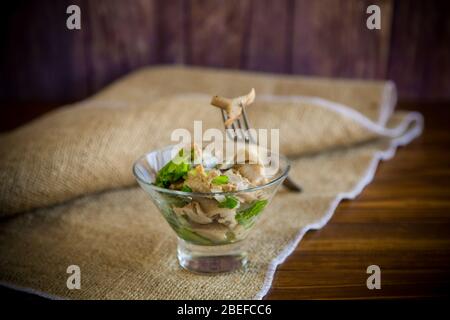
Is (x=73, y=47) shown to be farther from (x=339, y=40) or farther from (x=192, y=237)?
(x=192, y=237)

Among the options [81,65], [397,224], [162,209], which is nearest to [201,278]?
[162,209]

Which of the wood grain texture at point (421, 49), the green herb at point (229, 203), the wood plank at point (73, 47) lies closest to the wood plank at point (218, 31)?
the wood plank at point (73, 47)

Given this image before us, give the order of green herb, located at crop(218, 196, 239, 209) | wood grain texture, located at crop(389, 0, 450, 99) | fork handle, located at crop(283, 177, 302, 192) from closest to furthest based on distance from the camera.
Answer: green herb, located at crop(218, 196, 239, 209) < fork handle, located at crop(283, 177, 302, 192) < wood grain texture, located at crop(389, 0, 450, 99)

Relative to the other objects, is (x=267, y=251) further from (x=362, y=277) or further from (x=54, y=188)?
(x=54, y=188)

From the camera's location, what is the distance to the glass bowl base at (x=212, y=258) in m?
0.71

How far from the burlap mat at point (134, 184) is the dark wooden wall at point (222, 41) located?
187 mm

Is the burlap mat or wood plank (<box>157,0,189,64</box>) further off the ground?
wood plank (<box>157,0,189,64</box>)

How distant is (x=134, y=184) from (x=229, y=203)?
344mm

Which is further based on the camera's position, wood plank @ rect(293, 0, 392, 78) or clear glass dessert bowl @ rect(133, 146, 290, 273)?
wood plank @ rect(293, 0, 392, 78)

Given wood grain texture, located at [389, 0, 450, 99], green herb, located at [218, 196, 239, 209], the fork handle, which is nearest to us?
green herb, located at [218, 196, 239, 209]

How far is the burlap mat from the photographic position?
2.30ft

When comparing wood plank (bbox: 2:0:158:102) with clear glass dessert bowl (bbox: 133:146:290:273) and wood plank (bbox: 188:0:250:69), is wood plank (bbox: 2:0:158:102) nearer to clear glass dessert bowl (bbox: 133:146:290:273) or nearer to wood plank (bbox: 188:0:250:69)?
wood plank (bbox: 188:0:250:69)

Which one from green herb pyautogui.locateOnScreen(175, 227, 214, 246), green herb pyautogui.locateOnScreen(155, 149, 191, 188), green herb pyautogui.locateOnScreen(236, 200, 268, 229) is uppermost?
green herb pyautogui.locateOnScreen(155, 149, 191, 188)

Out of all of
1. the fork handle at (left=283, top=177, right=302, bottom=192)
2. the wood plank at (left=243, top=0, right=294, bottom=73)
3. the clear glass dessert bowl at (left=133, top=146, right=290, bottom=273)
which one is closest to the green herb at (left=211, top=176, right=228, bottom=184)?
the clear glass dessert bowl at (left=133, top=146, right=290, bottom=273)
